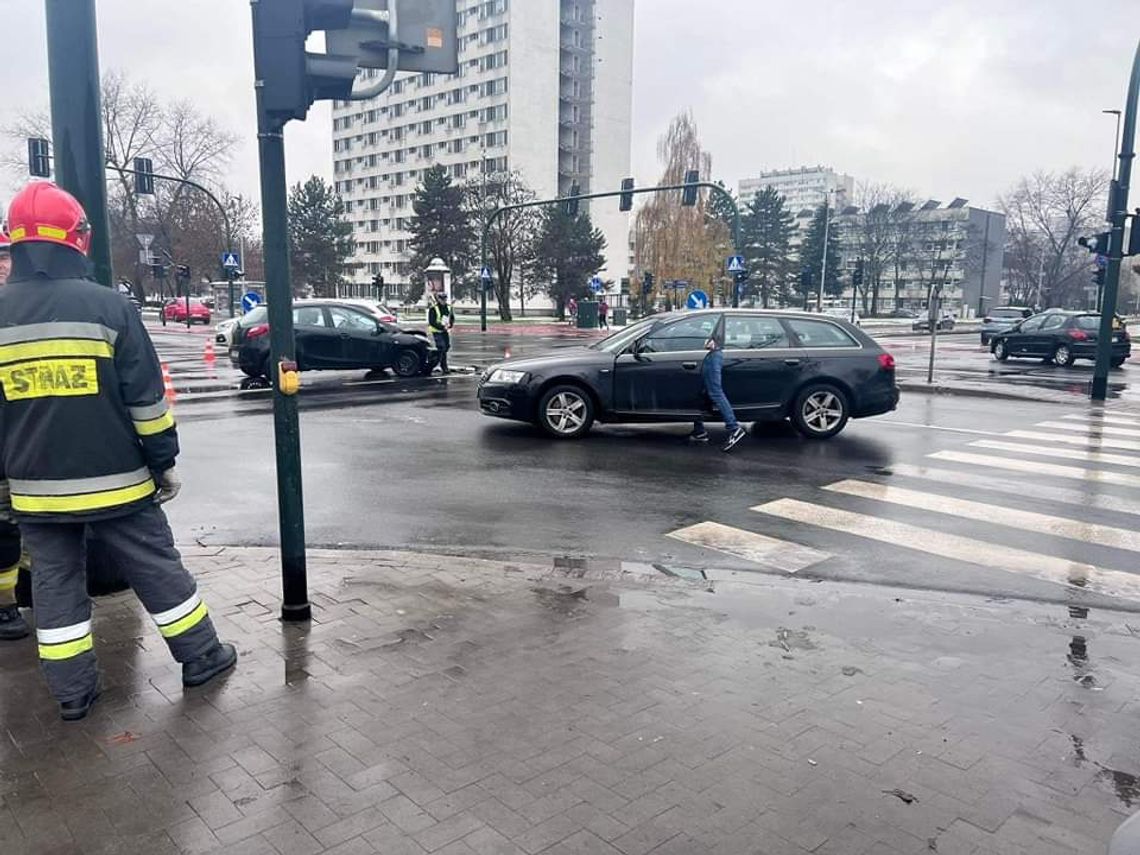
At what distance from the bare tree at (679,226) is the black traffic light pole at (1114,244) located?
47798 millimetres

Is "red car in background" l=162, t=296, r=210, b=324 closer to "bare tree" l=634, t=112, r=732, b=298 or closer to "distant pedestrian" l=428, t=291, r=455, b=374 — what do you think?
"bare tree" l=634, t=112, r=732, b=298

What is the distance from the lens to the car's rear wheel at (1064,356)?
85.2 ft

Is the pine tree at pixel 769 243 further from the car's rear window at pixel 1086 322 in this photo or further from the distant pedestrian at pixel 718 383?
the distant pedestrian at pixel 718 383

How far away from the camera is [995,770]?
332cm

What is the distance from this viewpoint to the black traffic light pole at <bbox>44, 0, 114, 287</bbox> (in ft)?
15.8

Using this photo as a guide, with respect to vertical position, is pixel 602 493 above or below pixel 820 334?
below

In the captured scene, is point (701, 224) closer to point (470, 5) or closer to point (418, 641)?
point (470, 5)

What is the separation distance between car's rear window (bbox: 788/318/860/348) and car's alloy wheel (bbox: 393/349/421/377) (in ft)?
31.2

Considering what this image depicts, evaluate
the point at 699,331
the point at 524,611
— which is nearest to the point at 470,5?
the point at 699,331

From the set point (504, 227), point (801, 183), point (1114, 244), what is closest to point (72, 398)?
point (1114, 244)

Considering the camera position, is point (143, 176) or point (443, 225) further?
point (443, 225)

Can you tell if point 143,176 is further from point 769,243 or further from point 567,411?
point 769,243

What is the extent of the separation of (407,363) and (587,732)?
16.0 meters

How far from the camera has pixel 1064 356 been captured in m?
26.1
